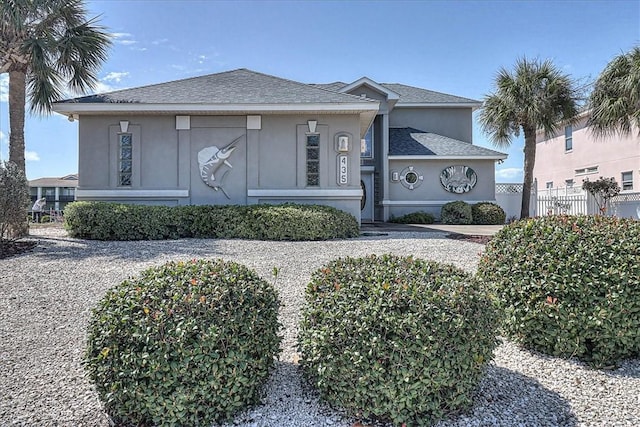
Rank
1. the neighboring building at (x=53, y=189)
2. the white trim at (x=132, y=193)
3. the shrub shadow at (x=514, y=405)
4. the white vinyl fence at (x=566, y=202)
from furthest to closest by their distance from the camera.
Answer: the neighboring building at (x=53, y=189)
the white vinyl fence at (x=566, y=202)
the white trim at (x=132, y=193)
the shrub shadow at (x=514, y=405)

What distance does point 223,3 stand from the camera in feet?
34.3

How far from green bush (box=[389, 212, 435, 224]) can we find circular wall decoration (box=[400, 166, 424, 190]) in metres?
1.46

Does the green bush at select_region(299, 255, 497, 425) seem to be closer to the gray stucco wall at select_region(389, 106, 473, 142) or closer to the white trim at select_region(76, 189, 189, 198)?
the white trim at select_region(76, 189, 189, 198)

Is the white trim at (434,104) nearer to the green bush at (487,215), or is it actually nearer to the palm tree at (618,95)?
the green bush at (487,215)

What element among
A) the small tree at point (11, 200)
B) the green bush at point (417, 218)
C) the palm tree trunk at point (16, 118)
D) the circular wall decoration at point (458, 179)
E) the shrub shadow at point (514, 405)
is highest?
the palm tree trunk at point (16, 118)

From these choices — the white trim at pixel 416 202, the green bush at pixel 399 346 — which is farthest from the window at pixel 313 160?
the green bush at pixel 399 346

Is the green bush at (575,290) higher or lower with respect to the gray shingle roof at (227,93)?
lower

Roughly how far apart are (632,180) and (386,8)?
15.6 metres

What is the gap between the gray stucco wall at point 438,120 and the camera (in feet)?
67.9

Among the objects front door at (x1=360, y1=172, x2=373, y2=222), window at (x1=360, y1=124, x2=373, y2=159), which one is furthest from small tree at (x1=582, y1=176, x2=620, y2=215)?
window at (x1=360, y1=124, x2=373, y2=159)

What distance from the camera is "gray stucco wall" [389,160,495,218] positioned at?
17641 millimetres

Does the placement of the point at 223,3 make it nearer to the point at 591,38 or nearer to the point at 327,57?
the point at 327,57

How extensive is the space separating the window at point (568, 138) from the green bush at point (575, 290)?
74.4ft

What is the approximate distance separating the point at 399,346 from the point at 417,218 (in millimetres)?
15074
